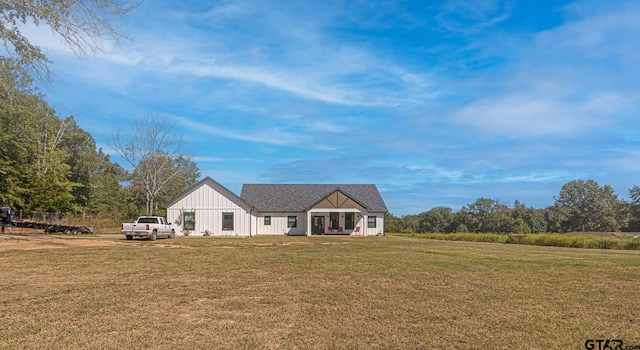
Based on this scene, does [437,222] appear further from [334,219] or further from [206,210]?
[206,210]

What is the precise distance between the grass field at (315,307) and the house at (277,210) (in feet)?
79.3

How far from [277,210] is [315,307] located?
34378mm

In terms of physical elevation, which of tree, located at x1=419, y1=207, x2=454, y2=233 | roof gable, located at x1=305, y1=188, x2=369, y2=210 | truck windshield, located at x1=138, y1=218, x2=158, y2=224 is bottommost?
tree, located at x1=419, y1=207, x2=454, y2=233

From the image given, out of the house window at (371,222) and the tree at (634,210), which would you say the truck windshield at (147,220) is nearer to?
the house window at (371,222)

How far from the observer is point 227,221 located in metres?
36.5

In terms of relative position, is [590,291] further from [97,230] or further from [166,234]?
[97,230]

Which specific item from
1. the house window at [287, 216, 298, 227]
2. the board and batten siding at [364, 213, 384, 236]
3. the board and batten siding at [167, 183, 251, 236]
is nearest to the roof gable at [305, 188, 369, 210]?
the house window at [287, 216, 298, 227]

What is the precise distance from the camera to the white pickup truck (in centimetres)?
2617

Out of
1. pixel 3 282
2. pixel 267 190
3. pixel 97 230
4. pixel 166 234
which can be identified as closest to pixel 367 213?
pixel 267 190

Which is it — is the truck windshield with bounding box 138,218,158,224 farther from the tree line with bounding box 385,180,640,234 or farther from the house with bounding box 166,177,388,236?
the tree line with bounding box 385,180,640,234

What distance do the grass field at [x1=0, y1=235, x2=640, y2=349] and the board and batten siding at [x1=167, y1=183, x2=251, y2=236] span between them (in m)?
24.1

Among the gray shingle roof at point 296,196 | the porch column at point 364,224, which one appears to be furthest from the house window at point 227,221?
the porch column at point 364,224

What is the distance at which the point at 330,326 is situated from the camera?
580 centimetres

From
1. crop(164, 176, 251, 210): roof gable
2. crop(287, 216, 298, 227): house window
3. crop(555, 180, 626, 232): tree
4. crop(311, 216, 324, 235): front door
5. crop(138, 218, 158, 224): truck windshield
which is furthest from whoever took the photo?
crop(555, 180, 626, 232): tree
